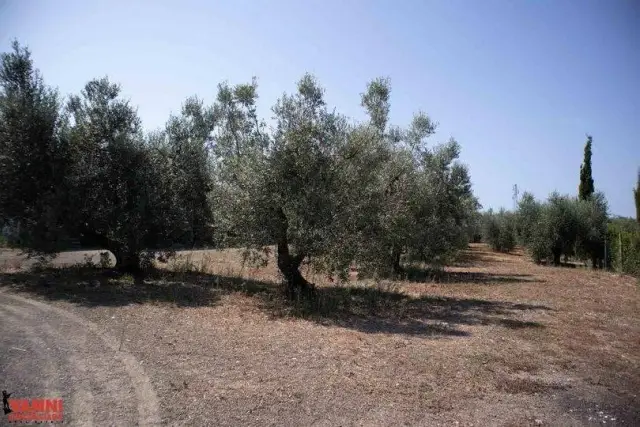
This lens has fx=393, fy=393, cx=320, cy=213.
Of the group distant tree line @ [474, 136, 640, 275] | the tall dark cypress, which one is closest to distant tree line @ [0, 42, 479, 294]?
distant tree line @ [474, 136, 640, 275]

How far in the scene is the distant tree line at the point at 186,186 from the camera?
12.0m

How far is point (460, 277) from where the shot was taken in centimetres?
2253

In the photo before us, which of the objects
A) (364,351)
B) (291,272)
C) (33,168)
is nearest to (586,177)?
(291,272)

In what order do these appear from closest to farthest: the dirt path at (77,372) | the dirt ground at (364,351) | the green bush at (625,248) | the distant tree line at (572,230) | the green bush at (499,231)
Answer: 1. the dirt path at (77,372)
2. the dirt ground at (364,351)
3. the green bush at (625,248)
4. the distant tree line at (572,230)
5. the green bush at (499,231)

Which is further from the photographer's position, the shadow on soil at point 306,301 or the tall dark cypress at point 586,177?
the tall dark cypress at point 586,177

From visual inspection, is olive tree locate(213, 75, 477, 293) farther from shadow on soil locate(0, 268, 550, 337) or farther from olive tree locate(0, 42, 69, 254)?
olive tree locate(0, 42, 69, 254)

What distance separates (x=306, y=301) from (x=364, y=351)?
4.51m

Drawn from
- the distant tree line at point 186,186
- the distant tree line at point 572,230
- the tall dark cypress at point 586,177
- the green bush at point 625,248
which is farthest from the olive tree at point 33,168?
the tall dark cypress at point 586,177

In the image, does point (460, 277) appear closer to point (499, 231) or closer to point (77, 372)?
point (77, 372)

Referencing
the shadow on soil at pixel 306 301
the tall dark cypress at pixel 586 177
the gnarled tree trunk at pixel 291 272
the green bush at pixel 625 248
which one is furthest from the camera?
the tall dark cypress at pixel 586 177

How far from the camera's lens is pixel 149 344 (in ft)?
25.2

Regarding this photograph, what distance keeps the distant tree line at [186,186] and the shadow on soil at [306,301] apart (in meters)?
1.15

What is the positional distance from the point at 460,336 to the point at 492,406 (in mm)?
4095

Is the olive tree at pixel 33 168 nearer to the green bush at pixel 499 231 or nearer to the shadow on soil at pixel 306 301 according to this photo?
the shadow on soil at pixel 306 301
